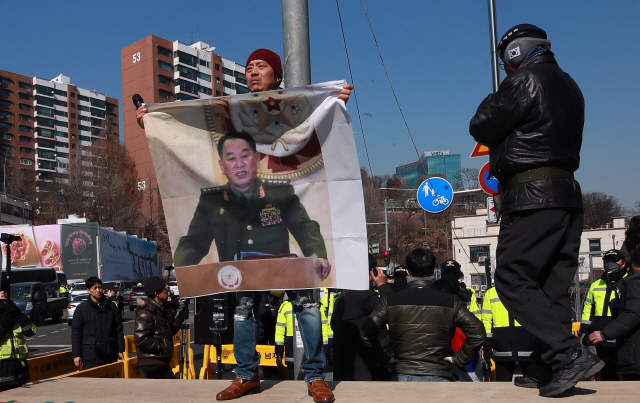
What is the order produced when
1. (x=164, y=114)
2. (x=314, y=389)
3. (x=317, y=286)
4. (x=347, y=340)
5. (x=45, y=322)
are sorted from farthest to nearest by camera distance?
(x=45, y=322) → (x=347, y=340) → (x=164, y=114) → (x=317, y=286) → (x=314, y=389)

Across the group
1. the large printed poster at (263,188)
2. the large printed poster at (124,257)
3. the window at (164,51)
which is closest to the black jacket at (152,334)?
the large printed poster at (263,188)

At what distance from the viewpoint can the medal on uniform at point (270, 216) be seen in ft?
13.8

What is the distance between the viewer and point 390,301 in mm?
5004

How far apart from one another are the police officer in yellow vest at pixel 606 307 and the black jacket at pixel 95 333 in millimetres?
6128

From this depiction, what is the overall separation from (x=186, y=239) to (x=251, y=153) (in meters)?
0.76

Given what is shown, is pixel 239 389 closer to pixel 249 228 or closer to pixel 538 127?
pixel 249 228

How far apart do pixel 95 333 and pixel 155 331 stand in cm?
150

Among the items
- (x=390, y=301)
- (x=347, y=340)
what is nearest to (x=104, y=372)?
(x=347, y=340)

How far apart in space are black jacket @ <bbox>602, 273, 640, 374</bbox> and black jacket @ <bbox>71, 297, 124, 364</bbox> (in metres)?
6.34

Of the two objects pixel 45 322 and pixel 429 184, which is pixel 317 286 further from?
pixel 45 322

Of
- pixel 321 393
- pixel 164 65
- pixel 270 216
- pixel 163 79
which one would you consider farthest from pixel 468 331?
pixel 164 65

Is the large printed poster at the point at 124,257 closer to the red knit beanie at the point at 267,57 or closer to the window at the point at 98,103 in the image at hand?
the red knit beanie at the point at 267,57

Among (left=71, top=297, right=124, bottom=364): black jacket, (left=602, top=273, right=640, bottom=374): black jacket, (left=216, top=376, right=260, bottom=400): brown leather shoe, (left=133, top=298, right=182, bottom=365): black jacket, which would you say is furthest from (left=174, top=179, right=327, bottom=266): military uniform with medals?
(left=71, top=297, right=124, bottom=364): black jacket

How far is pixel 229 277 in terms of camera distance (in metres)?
4.23
